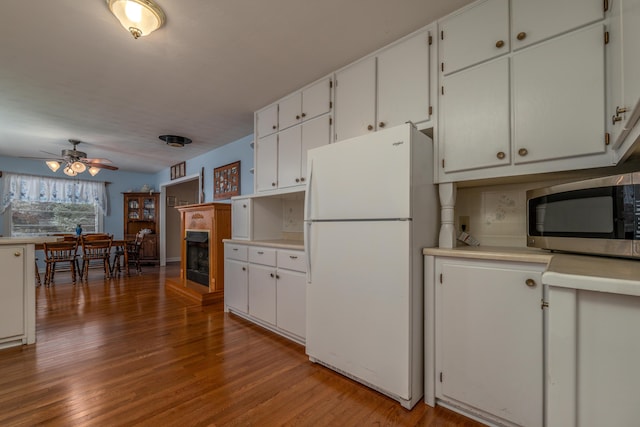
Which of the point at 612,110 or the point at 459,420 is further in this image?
the point at 459,420

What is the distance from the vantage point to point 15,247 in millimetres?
2457

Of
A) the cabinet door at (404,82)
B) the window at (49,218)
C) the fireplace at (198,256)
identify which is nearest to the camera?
the cabinet door at (404,82)

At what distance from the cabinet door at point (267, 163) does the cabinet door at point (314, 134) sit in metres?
0.42

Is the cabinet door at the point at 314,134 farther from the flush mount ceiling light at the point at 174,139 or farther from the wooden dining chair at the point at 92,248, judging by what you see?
the wooden dining chair at the point at 92,248

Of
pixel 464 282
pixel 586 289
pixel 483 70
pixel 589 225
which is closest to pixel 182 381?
pixel 464 282

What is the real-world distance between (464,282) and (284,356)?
1492mm

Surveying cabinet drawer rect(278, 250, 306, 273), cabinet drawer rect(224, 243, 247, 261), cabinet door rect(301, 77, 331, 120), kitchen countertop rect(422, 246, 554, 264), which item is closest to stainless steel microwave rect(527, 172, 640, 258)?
kitchen countertop rect(422, 246, 554, 264)

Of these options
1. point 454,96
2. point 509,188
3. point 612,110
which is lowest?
point 509,188

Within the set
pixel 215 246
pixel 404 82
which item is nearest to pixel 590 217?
pixel 404 82

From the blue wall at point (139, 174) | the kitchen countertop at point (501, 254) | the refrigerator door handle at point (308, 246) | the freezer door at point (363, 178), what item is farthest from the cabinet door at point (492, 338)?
the blue wall at point (139, 174)

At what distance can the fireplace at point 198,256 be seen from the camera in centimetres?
422

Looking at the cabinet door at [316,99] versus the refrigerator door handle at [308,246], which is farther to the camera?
the cabinet door at [316,99]

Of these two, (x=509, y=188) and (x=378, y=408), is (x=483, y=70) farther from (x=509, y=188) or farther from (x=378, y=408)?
(x=378, y=408)

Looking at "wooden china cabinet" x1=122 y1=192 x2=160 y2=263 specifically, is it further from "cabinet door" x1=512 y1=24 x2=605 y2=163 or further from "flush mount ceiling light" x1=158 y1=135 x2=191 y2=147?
"cabinet door" x1=512 y1=24 x2=605 y2=163
